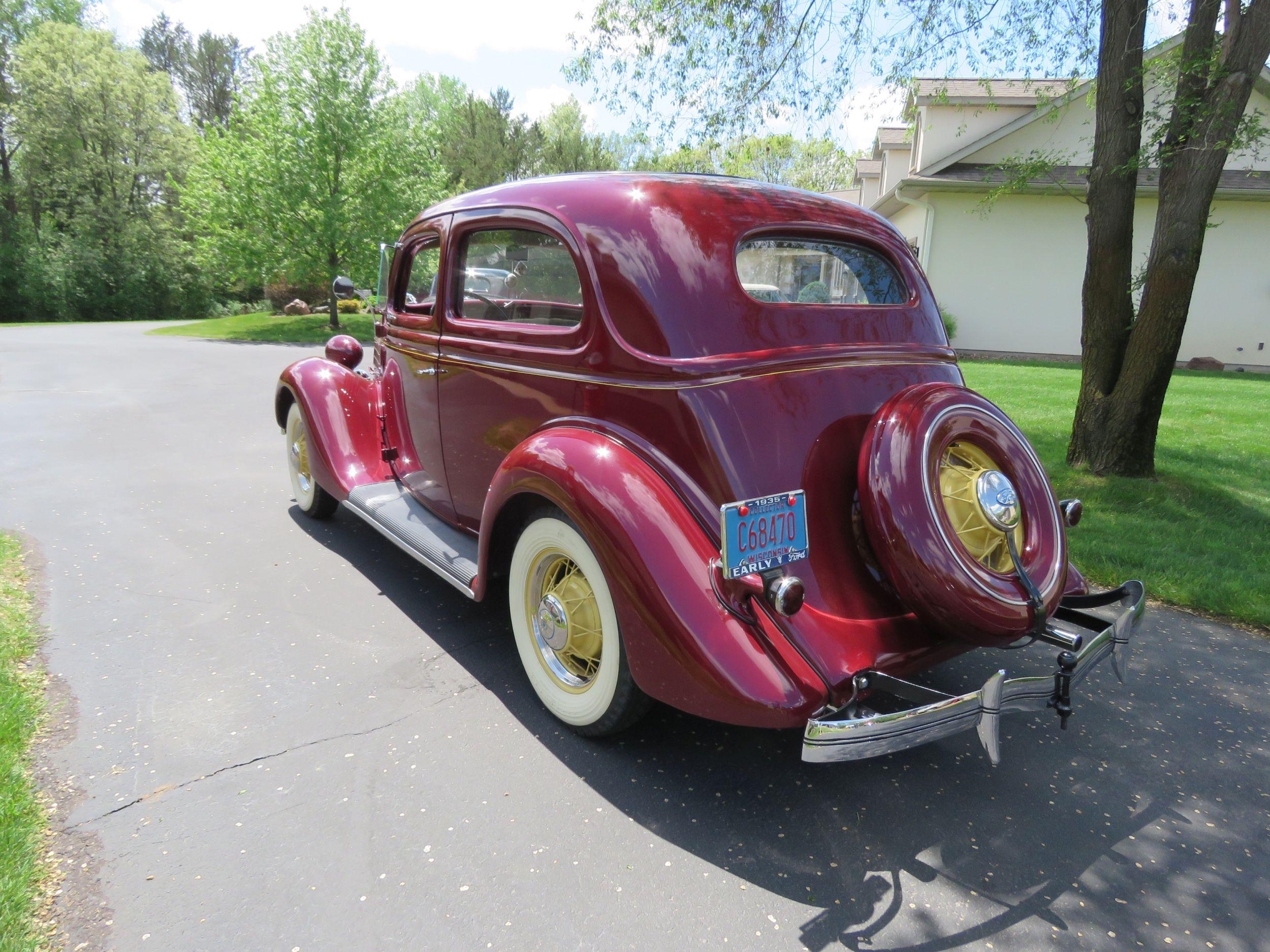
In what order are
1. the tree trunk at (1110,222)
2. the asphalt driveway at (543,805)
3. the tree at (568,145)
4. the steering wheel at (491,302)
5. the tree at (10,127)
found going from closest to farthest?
the asphalt driveway at (543,805) < the steering wheel at (491,302) < the tree trunk at (1110,222) < the tree at (10,127) < the tree at (568,145)

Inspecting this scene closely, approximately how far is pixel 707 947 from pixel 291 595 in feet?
9.38

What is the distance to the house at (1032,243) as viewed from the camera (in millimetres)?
16656

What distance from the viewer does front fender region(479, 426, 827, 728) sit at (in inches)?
87.6

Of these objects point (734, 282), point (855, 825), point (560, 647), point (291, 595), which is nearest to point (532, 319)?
point (734, 282)

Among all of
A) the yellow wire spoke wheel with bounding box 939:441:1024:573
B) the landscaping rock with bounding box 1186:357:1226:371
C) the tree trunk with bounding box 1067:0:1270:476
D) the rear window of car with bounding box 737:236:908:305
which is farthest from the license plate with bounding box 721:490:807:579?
the landscaping rock with bounding box 1186:357:1226:371

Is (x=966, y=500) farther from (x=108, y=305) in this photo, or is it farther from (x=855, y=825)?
(x=108, y=305)

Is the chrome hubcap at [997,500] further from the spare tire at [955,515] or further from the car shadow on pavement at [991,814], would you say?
the car shadow on pavement at [991,814]

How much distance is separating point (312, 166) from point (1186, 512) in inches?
795

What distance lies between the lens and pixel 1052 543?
274 centimetres

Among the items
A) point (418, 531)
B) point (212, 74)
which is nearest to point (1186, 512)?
point (418, 531)

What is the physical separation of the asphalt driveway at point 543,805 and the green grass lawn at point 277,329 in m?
15.0

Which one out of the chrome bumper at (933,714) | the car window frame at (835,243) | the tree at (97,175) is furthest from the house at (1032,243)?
the tree at (97,175)

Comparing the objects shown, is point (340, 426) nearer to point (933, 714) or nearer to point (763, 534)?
point (763, 534)

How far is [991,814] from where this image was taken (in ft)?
8.19
